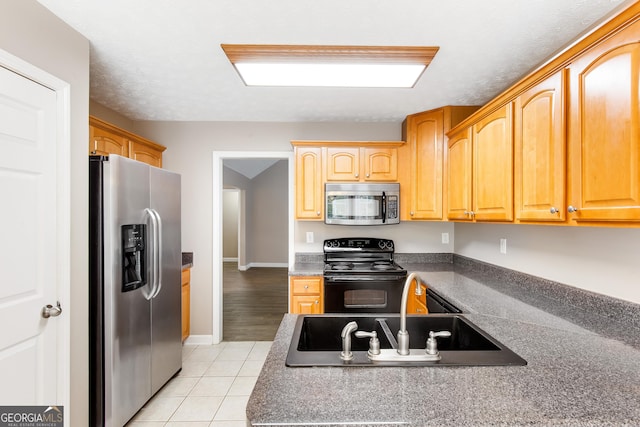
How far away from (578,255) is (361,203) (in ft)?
5.73

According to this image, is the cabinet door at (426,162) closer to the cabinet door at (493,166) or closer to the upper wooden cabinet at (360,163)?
the upper wooden cabinet at (360,163)

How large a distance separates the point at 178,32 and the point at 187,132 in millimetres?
1849

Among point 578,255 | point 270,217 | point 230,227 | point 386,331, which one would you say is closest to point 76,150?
point 386,331

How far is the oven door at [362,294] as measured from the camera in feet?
9.34

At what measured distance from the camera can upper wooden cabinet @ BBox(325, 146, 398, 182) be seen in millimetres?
3180

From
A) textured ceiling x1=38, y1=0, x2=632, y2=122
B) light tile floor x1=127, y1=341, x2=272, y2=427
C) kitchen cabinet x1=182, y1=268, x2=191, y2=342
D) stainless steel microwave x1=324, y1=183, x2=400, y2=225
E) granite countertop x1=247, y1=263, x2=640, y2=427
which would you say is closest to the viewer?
granite countertop x1=247, y1=263, x2=640, y2=427

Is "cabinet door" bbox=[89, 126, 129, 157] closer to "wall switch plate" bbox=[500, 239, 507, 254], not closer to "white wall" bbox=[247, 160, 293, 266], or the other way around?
"wall switch plate" bbox=[500, 239, 507, 254]

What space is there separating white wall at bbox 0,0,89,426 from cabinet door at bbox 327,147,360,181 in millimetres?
1988

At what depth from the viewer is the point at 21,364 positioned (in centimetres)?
145

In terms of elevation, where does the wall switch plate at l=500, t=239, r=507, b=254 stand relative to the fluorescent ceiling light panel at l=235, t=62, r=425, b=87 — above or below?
below

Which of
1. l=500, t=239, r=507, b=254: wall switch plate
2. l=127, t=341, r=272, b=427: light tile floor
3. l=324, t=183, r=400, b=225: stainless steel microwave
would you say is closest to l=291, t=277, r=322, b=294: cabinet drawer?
l=324, t=183, r=400, b=225: stainless steel microwave

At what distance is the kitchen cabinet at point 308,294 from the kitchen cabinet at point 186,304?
1.20 m

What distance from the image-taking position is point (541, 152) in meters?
1.55

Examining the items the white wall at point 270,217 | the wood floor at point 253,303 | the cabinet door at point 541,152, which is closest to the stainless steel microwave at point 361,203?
the cabinet door at point 541,152
